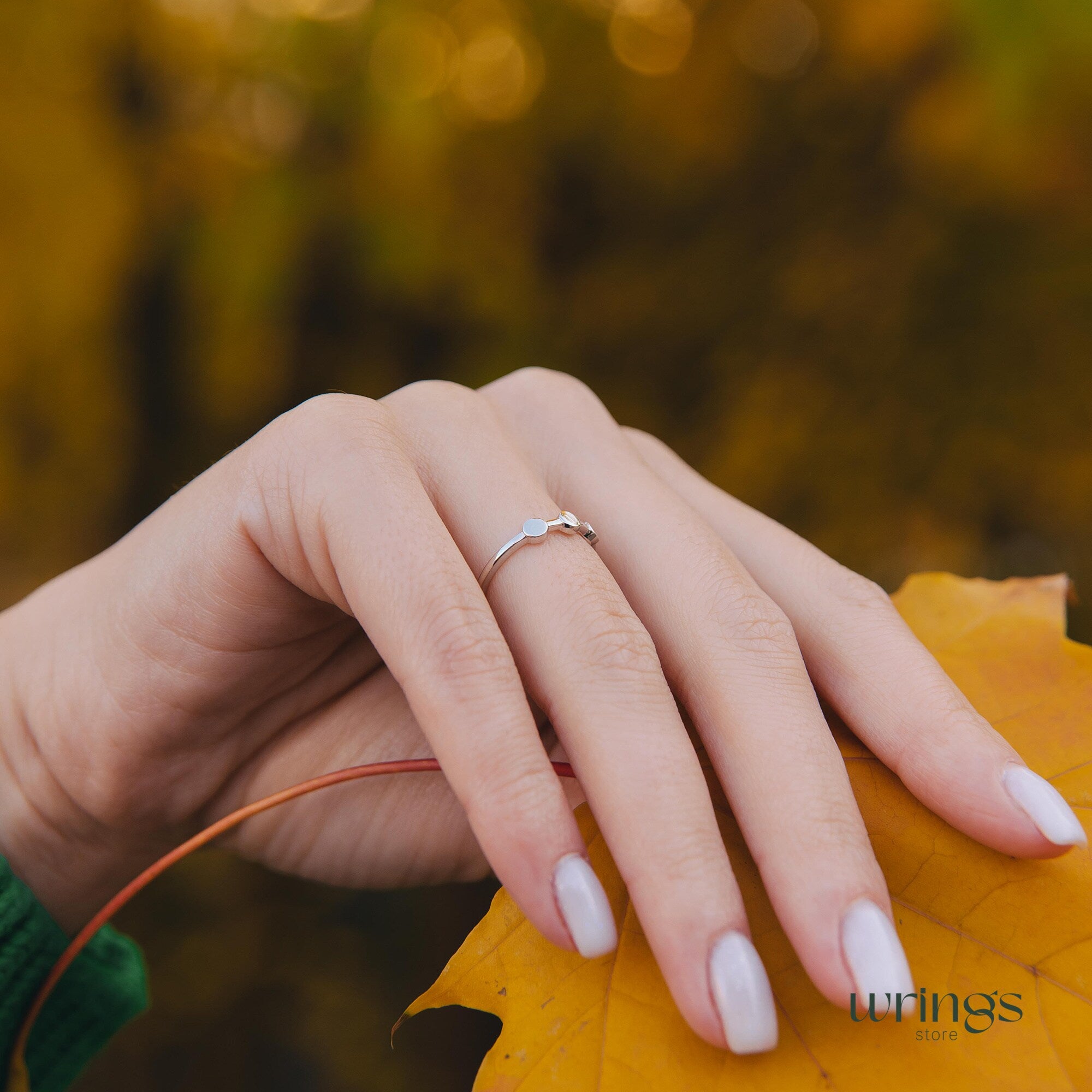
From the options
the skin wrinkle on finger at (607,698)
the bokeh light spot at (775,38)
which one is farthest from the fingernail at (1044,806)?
the bokeh light spot at (775,38)

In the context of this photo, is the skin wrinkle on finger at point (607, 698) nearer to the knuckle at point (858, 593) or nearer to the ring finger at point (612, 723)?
the ring finger at point (612, 723)

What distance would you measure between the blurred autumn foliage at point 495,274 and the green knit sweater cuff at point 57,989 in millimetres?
636

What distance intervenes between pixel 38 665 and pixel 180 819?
9.7 inches

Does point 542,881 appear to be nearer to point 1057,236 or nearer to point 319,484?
point 319,484

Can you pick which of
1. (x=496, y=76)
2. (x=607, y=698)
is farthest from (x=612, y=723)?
(x=496, y=76)

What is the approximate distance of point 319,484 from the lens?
0.65 meters

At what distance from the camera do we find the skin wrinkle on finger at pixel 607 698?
49cm

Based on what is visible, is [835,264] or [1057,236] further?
[835,264]

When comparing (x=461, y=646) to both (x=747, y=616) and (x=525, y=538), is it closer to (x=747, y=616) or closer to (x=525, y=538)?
(x=525, y=538)

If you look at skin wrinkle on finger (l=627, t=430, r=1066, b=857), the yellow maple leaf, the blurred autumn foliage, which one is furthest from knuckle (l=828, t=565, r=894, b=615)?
the blurred autumn foliage

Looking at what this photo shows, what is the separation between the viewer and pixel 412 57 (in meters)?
1.45

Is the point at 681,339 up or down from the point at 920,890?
up

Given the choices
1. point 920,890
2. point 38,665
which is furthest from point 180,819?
point 920,890

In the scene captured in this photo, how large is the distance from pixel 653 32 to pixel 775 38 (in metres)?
0.23
